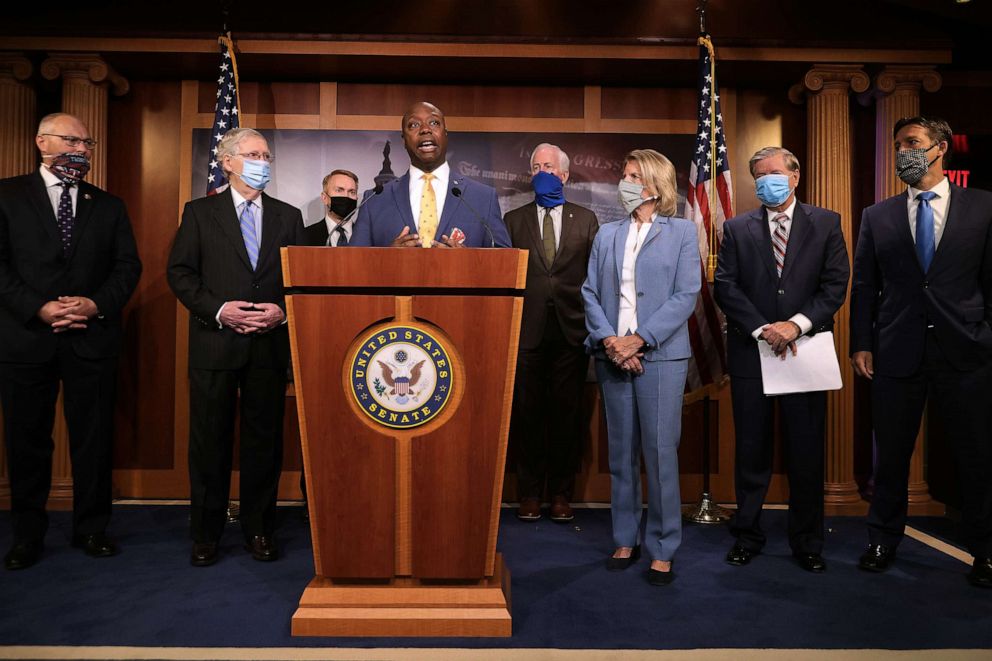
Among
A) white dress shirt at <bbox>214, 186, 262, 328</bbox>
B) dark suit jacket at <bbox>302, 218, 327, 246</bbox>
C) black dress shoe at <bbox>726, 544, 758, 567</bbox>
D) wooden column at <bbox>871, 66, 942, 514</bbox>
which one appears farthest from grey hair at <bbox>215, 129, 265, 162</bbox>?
wooden column at <bbox>871, 66, 942, 514</bbox>

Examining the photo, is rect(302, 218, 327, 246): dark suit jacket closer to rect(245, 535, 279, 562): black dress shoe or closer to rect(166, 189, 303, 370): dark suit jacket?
rect(166, 189, 303, 370): dark suit jacket

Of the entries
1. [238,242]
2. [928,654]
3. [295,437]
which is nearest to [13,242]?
[238,242]

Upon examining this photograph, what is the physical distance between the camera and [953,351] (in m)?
3.20

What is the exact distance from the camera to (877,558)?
3326 mm

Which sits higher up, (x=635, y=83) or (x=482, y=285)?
(x=635, y=83)

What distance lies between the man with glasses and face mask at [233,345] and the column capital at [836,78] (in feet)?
10.3

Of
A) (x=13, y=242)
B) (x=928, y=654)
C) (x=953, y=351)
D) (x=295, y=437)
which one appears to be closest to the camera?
(x=928, y=654)

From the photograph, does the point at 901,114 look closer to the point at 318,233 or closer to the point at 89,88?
the point at 318,233

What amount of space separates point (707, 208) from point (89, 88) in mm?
3663

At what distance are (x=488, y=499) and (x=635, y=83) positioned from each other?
3.25 m

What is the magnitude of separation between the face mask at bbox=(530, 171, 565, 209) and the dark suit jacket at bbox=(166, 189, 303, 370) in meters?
1.53

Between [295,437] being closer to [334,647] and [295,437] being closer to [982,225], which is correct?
[334,647]

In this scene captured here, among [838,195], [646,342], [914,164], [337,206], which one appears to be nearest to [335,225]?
[337,206]

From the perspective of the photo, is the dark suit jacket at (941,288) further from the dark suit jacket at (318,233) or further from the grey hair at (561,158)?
the dark suit jacket at (318,233)
